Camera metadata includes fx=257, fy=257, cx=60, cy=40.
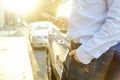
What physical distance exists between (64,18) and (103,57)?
196 cm

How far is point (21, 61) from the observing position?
22.1ft

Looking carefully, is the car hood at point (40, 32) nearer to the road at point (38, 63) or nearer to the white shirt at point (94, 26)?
the road at point (38, 63)

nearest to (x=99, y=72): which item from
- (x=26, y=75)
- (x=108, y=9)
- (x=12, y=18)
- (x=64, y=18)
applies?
(x=108, y=9)

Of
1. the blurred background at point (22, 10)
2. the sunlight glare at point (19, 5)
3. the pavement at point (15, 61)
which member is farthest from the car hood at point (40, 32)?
the sunlight glare at point (19, 5)

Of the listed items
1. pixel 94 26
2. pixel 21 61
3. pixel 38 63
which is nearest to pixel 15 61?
pixel 21 61

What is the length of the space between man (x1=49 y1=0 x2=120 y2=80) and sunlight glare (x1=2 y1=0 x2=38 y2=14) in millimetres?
10283

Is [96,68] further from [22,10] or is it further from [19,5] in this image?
[22,10]

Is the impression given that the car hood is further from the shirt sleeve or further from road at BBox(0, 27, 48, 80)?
the shirt sleeve

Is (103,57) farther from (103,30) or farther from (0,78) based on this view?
(0,78)

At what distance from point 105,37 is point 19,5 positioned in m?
11.5

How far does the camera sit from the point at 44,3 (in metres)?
14.0

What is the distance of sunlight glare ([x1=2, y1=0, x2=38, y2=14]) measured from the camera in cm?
1193

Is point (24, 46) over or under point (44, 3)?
under

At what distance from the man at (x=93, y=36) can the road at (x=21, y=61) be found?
12.3 ft
